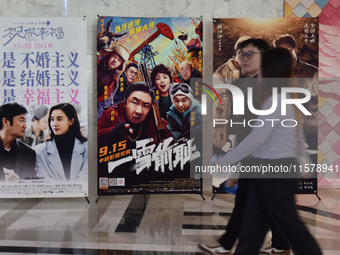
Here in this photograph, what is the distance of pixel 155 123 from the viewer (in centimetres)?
378

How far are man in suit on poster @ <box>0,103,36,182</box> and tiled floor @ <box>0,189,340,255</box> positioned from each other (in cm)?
31

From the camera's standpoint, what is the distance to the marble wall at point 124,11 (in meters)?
4.05

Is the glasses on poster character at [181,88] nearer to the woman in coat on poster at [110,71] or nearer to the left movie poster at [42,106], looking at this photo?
the woman in coat on poster at [110,71]

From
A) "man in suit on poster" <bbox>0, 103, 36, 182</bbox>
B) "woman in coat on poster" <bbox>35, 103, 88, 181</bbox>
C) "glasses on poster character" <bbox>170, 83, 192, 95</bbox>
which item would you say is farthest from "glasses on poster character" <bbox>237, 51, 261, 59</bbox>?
"man in suit on poster" <bbox>0, 103, 36, 182</bbox>

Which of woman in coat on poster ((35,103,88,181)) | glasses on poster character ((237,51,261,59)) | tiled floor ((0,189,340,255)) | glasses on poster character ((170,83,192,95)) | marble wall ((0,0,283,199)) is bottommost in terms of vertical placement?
tiled floor ((0,189,340,255))

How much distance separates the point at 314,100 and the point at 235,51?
833 mm

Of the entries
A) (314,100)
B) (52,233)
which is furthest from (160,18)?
(52,233)

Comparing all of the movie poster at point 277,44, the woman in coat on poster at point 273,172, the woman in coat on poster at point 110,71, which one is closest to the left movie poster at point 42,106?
the woman in coat on poster at point 110,71

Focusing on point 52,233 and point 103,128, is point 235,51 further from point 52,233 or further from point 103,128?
point 52,233

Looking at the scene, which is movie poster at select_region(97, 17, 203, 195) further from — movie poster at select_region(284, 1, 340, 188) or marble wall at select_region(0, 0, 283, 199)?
movie poster at select_region(284, 1, 340, 188)

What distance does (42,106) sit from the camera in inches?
144

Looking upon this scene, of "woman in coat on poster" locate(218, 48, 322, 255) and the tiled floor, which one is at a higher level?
"woman in coat on poster" locate(218, 48, 322, 255)

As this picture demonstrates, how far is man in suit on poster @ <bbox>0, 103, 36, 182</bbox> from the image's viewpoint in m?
3.63

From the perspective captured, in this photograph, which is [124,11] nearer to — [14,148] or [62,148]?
[62,148]
